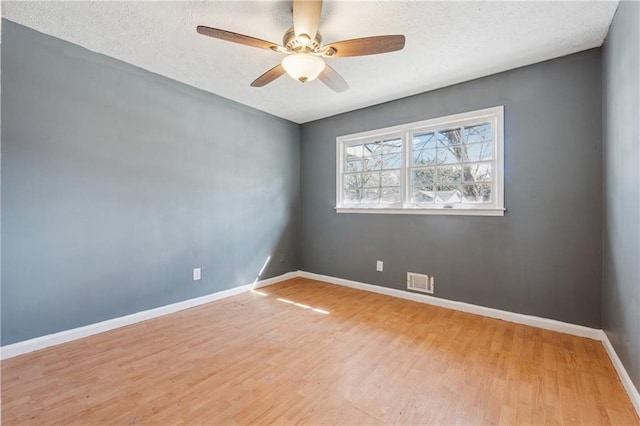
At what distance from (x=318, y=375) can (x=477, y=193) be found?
7.87 feet

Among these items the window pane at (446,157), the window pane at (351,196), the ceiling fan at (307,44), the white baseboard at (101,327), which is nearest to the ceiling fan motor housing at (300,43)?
the ceiling fan at (307,44)

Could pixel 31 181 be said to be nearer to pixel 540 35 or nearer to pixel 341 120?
pixel 341 120

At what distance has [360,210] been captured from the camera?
378 centimetres

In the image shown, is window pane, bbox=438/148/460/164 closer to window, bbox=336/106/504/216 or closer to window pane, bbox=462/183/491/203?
window, bbox=336/106/504/216

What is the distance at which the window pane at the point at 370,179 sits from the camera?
3.73m

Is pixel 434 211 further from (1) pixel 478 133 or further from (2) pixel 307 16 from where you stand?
(2) pixel 307 16

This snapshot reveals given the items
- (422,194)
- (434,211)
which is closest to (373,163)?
(422,194)

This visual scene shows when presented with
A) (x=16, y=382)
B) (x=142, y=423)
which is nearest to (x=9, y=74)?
(x=16, y=382)

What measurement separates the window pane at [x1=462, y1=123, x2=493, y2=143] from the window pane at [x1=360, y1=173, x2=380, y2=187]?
1140mm

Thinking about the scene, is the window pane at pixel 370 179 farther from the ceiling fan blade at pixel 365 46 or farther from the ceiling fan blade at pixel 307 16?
the ceiling fan blade at pixel 307 16

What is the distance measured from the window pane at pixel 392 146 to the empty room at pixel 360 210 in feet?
0.07

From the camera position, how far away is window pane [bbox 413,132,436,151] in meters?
3.24

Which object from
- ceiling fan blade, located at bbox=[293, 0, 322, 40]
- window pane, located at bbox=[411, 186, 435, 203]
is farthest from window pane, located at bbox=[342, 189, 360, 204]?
ceiling fan blade, located at bbox=[293, 0, 322, 40]

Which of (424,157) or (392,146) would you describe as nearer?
(424,157)
